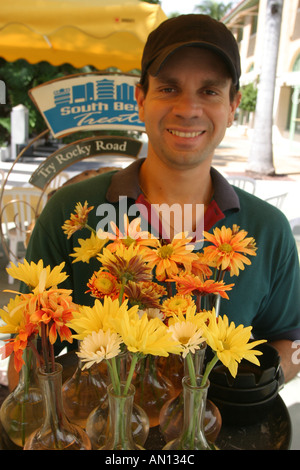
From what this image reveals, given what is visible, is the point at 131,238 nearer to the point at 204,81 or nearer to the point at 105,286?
the point at 105,286

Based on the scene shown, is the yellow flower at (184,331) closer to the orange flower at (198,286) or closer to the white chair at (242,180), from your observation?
the orange flower at (198,286)

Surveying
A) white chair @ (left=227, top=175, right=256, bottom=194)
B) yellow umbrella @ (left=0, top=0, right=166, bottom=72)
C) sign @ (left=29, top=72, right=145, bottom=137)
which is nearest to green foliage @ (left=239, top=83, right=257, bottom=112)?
white chair @ (left=227, top=175, right=256, bottom=194)

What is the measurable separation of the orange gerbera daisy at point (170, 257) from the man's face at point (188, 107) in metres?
0.72

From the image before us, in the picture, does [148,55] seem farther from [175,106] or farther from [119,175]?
[119,175]

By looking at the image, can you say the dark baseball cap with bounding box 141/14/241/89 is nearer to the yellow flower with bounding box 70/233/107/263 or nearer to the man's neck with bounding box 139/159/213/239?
the man's neck with bounding box 139/159/213/239

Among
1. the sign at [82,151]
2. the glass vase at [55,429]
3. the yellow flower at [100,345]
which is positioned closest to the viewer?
the yellow flower at [100,345]

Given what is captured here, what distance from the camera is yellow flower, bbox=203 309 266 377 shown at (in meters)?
0.52

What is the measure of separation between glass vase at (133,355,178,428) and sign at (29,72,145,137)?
115 inches

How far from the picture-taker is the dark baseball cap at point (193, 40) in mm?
1193

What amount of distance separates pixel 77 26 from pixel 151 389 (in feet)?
11.1

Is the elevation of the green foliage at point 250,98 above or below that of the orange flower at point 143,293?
above

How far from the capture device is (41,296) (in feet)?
1.69

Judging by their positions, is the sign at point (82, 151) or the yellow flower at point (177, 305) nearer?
the yellow flower at point (177, 305)

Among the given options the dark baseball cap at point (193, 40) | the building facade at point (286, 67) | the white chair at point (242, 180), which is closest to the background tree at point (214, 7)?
the building facade at point (286, 67)
